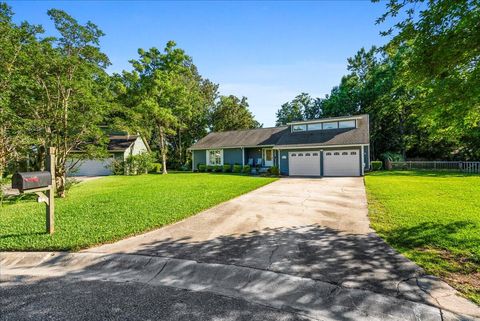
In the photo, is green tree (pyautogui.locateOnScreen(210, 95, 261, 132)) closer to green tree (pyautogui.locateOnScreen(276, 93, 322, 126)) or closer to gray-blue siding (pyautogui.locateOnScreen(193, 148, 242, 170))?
green tree (pyautogui.locateOnScreen(276, 93, 322, 126))

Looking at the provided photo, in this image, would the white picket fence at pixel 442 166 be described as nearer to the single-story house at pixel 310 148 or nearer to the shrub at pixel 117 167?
the single-story house at pixel 310 148

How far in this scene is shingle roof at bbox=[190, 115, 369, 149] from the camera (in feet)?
61.5

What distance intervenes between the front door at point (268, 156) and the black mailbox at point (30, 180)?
64.0ft

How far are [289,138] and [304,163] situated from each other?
2.83 m

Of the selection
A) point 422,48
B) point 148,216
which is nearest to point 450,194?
point 422,48

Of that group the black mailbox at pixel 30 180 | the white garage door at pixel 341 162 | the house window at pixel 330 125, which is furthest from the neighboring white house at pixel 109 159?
the black mailbox at pixel 30 180

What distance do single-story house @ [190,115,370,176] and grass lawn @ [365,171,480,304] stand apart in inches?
325

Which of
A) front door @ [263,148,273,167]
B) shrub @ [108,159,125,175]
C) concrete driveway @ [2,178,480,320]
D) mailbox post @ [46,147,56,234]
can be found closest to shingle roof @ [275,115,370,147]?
front door @ [263,148,273,167]

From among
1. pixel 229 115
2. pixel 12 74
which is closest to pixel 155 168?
pixel 229 115

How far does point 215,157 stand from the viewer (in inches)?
1048

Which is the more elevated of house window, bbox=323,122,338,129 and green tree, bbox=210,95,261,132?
green tree, bbox=210,95,261,132

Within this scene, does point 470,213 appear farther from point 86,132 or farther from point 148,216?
point 86,132

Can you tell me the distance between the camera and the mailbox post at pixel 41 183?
16.1 feet

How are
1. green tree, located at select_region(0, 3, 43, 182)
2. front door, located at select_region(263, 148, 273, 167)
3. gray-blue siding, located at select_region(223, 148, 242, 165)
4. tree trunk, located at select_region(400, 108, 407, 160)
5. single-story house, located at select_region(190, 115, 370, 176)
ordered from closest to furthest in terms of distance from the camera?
1. green tree, located at select_region(0, 3, 43, 182)
2. single-story house, located at select_region(190, 115, 370, 176)
3. front door, located at select_region(263, 148, 273, 167)
4. gray-blue siding, located at select_region(223, 148, 242, 165)
5. tree trunk, located at select_region(400, 108, 407, 160)
